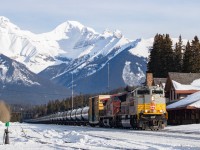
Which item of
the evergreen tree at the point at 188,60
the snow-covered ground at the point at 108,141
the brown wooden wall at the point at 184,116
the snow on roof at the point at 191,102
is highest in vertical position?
the evergreen tree at the point at 188,60

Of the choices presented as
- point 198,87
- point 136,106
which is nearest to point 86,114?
point 198,87

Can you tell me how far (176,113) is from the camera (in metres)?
69.6

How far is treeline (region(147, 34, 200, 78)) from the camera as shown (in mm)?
95625

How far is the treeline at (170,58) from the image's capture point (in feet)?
314

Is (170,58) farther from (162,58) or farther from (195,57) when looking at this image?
(195,57)

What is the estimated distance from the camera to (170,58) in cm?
10231

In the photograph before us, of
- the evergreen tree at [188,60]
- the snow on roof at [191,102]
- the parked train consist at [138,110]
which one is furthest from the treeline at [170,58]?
the parked train consist at [138,110]

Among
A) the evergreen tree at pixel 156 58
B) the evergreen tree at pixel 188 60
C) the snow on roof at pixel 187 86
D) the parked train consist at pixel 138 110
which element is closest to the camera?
the parked train consist at pixel 138 110

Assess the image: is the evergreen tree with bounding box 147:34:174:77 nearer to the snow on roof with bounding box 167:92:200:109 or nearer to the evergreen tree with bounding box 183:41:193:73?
the evergreen tree with bounding box 183:41:193:73

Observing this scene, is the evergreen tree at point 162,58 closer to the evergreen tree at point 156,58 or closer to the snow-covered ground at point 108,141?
the evergreen tree at point 156,58

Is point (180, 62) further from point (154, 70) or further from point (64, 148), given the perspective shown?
point (64, 148)

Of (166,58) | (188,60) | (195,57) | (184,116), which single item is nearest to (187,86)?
(184,116)

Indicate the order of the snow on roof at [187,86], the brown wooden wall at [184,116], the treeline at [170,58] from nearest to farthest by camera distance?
1. the brown wooden wall at [184,116]
2. the snow on roof at [187,86]
3. the treeline at [170,58]

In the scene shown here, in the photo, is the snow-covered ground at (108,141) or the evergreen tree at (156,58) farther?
the evergreen tree at (156,58)
